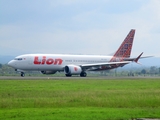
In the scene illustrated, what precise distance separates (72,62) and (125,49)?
13620 millimetres

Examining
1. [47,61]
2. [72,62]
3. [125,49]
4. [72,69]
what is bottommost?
[72,69]

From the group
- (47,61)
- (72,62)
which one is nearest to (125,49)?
(72,62)

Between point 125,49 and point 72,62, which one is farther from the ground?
point 125,49

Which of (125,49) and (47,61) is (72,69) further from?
(125,49)

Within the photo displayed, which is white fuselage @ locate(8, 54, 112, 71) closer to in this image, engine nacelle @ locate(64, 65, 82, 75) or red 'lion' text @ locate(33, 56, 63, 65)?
red 'lion' text @ locate(33, 56, 63, 65)

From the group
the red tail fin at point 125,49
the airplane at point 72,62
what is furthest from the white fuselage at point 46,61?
the red tail fin at point 125,49

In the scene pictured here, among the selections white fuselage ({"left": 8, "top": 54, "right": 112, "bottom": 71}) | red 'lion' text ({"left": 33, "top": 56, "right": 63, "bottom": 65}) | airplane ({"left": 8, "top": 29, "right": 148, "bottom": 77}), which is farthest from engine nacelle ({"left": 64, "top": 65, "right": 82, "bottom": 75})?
red 'lion' text ({"left": 33, "top": 56, "right": 63, "bottom": 65})

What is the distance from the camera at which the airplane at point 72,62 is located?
69.6 metres

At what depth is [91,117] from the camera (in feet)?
60.3

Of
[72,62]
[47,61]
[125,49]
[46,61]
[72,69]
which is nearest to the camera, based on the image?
[46,61]

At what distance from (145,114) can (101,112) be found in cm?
219

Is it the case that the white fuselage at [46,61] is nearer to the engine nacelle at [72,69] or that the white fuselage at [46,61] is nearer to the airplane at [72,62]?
the airplane at [72,62]

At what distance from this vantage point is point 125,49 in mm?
82812

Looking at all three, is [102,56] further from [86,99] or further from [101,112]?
[101,112]
